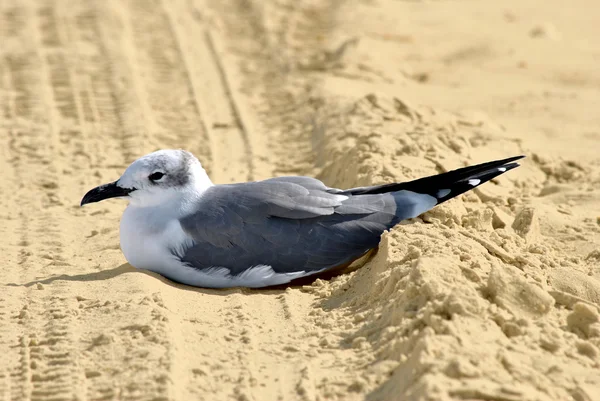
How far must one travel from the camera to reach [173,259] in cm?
514

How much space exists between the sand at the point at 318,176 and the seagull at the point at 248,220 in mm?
133

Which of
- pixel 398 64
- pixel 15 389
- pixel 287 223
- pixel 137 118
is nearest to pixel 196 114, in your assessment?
pixel 137 118

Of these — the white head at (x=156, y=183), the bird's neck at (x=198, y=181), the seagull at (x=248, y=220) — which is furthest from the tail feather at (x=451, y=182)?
the white head at (x=156, y=183)

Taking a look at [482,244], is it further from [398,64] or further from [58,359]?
[398,64]

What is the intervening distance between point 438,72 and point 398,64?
0.41 meters

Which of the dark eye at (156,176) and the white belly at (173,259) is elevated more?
the dark eye at (156,176)

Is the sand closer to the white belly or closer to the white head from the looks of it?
the white belly

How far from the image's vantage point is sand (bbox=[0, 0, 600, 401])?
4027mm

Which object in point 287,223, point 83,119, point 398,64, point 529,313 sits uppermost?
point 529,313

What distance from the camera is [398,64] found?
9219 mm

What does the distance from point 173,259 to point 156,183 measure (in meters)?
0.46

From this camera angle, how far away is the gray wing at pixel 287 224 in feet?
16.9

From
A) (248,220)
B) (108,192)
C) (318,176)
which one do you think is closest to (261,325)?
(248,220)

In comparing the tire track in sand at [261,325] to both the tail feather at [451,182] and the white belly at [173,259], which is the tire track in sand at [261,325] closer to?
the white belly at [173,259]
